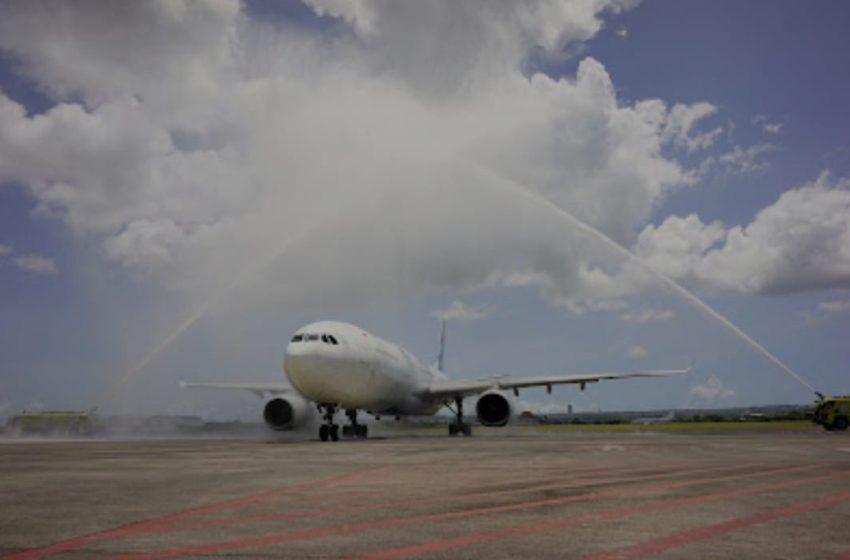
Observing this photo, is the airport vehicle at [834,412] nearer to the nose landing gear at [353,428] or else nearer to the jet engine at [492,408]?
the jet engine at [492,408]

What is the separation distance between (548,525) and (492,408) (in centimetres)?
3212

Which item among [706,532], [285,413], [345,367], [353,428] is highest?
[345,367]

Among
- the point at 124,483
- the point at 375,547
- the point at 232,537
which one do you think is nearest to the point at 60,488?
the point at 124,483

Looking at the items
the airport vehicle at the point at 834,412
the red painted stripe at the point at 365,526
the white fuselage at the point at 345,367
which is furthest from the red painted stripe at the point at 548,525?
the airport vehicle at the point at 834,412

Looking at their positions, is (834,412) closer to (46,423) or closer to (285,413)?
(285,413)

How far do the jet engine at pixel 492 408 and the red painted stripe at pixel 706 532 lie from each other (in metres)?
29.9

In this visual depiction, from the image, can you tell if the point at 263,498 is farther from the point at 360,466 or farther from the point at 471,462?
the point at 471,462

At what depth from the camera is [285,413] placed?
115 feet

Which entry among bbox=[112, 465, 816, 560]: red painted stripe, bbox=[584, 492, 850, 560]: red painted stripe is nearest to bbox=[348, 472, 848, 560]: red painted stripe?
bbox=[112, 465, 816, 560]: red painted stripe

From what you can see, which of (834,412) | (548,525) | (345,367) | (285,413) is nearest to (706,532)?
(548,525)

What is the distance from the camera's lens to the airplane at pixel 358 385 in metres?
31.2

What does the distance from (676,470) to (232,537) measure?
9.24 metres

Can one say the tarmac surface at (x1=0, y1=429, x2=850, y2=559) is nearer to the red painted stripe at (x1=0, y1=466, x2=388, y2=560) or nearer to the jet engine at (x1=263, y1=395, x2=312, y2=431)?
the red painted stripe at (x1=0, y1=466, x2=388, y2=560)

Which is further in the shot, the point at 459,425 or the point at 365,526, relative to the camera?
the point at 459,425
